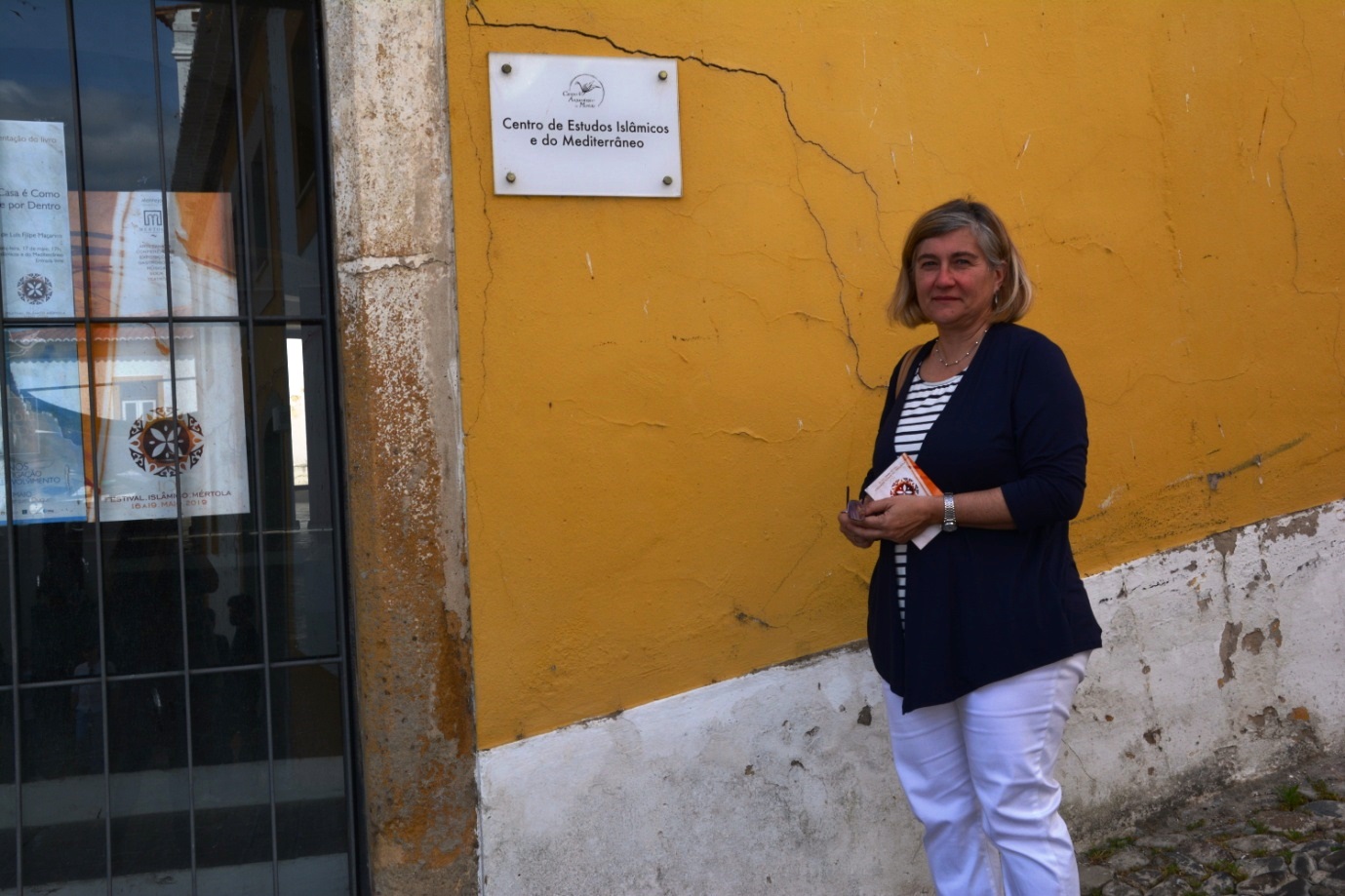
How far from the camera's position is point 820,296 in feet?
11.0

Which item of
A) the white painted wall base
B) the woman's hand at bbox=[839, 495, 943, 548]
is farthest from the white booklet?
the white painted wall base

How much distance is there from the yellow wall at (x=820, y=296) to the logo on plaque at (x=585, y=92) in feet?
0.25

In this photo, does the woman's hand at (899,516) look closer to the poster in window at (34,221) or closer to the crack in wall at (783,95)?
the crack in wall at (783,95)

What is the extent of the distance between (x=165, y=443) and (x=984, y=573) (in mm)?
2055

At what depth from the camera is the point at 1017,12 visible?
11.5ft

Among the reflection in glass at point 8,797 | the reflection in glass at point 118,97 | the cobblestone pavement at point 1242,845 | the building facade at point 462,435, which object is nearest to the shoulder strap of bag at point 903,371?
the building facade at point 462,435

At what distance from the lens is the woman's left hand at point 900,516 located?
2486 mm

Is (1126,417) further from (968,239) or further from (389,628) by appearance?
(389,628)

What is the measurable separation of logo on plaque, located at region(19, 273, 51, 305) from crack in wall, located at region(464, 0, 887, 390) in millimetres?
1248

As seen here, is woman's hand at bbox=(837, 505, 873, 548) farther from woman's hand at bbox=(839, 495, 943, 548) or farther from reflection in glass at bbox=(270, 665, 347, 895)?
reflection in glass at bbox=(270, 665, 347, 895)

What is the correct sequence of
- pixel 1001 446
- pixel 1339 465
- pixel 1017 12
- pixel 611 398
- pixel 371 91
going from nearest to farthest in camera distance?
pixel 1001 446 < pixel 371 91 < pixel 611 398 < pixel 1017 12 < pixel 1339 465

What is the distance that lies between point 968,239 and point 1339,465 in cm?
209

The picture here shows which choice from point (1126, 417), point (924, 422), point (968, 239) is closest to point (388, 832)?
point (924, 422)

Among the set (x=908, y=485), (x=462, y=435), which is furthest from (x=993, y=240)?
(x=462, y=435)
